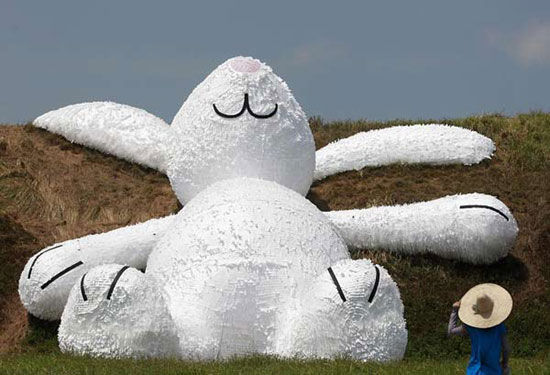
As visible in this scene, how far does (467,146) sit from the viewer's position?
1138 centimetres

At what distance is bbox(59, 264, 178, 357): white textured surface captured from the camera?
652 cm

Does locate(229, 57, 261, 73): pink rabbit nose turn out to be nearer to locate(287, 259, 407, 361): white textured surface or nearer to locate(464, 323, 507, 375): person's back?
locate(287, 259, 407, 361): white textured surface

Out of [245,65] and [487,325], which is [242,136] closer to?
[245,65]

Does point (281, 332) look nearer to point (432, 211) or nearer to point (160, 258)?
point (160, 258)

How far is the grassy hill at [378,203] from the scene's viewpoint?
9250mm

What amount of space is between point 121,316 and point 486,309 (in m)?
2.23

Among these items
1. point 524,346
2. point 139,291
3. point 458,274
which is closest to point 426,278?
point 458,274

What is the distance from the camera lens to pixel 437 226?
29.6 ft

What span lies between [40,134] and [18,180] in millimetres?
1168

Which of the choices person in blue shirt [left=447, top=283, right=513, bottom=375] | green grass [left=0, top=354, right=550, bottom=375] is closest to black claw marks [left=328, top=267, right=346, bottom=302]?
green grass [left=0, top=354, right=550, bottom=375]

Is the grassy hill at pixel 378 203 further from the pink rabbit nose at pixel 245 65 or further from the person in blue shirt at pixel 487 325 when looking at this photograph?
the person in blue shirt at pixel 487 325

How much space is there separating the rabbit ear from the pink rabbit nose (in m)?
1.97

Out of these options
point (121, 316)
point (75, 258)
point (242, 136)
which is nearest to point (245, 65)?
point (242, 136)

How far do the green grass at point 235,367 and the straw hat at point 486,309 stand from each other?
730 millimetres
